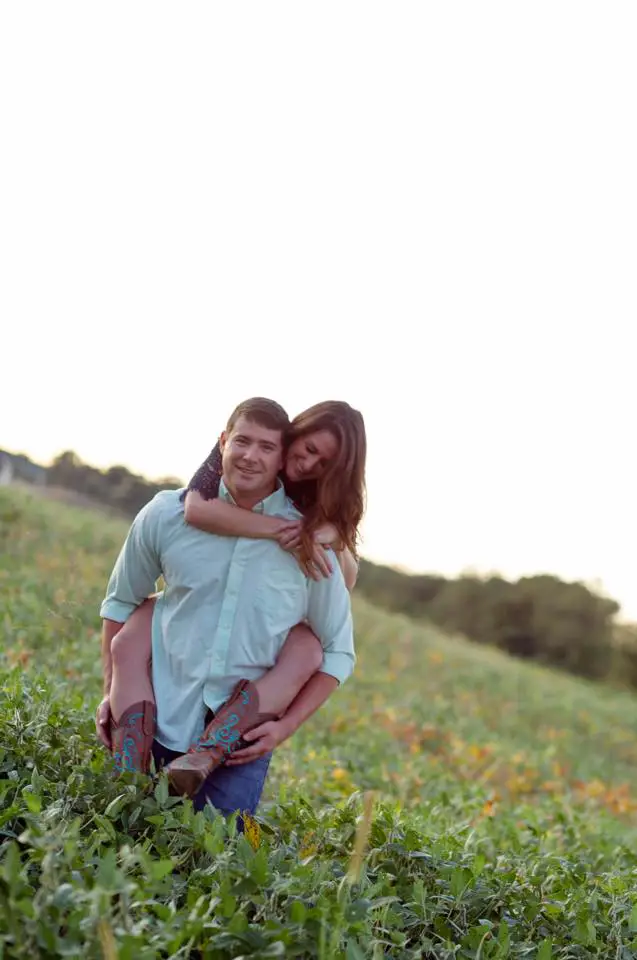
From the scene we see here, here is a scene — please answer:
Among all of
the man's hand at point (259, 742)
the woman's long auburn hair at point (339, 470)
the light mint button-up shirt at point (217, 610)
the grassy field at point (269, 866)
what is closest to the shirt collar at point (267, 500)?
the light mint button-up shirt at point (217, 610)

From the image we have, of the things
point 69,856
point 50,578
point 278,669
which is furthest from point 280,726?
point 50,578

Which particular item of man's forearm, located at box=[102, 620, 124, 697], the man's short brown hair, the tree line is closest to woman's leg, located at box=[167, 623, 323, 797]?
man's forearm, located at box=[102, 620, 124, 697]

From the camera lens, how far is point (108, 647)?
3664 mm

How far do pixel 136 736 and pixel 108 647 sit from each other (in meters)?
0.40

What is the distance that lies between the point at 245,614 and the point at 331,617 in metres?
0.31

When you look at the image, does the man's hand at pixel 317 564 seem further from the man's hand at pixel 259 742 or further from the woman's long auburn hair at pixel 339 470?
the man's hand at pixel 259 742

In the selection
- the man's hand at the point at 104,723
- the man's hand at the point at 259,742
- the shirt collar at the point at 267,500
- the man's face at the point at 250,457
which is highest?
the man's face at the point at 250,457

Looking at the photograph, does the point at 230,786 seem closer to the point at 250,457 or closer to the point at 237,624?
the point at 237,624

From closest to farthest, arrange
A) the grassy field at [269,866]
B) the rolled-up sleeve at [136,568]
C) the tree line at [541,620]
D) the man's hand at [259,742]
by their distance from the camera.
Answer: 1. the grassy field at [269,866]
2. the man's hand at [259,742]
3. the rolled-up sleeve at [136,568]
4. the tree line at [541,620]

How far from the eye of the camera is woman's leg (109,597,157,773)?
11.1 ft

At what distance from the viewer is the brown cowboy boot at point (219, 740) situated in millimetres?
3189

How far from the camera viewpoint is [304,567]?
346cm

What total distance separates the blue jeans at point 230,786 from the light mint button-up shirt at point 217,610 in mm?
140

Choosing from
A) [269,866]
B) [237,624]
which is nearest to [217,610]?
[237,624]
